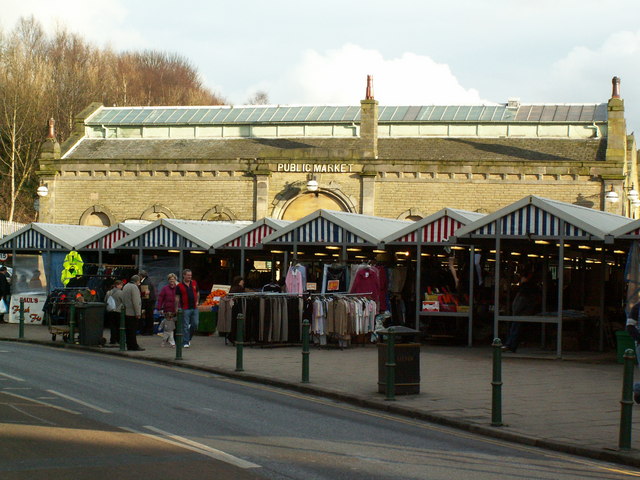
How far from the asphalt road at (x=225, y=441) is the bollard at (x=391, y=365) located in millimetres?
672

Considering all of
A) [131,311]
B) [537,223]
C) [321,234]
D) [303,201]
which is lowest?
[131,311]

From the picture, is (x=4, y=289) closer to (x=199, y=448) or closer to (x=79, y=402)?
(x=79, y=402)

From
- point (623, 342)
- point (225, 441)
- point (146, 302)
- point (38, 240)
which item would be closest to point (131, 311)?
point (146, 302)

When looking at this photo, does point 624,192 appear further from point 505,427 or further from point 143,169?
point 505,427

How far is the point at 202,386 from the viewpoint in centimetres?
1599

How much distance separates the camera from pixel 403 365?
598 inches

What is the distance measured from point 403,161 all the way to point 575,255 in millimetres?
16741

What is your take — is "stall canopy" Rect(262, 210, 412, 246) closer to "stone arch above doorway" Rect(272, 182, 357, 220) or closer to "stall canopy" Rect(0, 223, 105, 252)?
"stall canopy" Rect(0, 223, 105, 252)

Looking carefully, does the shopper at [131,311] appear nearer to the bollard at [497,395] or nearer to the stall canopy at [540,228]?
the stall canopy at [540,228]

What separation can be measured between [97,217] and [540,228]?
29.0 m

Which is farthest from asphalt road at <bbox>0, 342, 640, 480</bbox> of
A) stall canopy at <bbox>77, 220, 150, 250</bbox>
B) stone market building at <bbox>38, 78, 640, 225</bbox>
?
stone market building at <bbox>38, 78, 640, 225</bbox>

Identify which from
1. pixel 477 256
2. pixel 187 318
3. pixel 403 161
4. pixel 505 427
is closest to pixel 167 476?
pixel 505 427

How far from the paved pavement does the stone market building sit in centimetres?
1773

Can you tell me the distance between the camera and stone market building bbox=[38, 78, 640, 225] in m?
Result: 41.4
